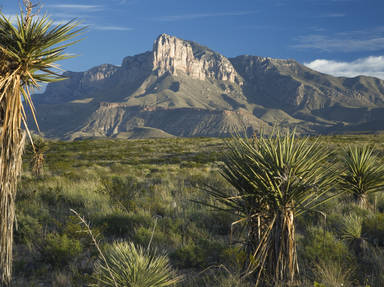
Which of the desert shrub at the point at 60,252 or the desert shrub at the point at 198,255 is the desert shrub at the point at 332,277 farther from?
the desert shrub at the point at 60,252

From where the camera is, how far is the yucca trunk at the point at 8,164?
386 cm

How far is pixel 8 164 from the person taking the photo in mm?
3979

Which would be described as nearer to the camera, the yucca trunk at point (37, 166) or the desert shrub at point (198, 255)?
the desert shrub at point (198, 255)

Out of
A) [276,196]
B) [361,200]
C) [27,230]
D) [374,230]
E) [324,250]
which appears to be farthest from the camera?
[361,200]

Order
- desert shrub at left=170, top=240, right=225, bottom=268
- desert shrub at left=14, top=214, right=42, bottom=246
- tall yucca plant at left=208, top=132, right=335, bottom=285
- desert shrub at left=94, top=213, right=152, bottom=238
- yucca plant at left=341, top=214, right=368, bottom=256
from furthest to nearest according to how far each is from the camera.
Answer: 1. desert shrub at left=94, top=213, right=152, bottom=238
2. desert shrub at left=14, top=214, right=42, bottom=246
3. yucca plant at left=341, top=214, right=368, bottom=256
4. desert shrub at left=170, top=240, right=225, bottom=268
5. tall yucca plant at left=208, top=132, right=335, bottom=285

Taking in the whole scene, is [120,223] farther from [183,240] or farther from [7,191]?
[7,191]

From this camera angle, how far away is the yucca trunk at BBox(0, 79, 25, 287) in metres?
3.86

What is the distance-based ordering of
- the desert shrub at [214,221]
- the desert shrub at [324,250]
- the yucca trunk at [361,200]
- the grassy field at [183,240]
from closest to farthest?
1. the grassy field at [183,240]
2. the desert shrub at [324,250]
3. the desert shrub at [214,221]
4. the yucca trunk at [361,200]

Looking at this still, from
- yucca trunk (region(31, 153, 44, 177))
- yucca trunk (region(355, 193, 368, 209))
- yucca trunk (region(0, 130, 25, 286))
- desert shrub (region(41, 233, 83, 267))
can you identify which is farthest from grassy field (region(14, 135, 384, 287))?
yucca trunk (region(31, 153, 44, 177))

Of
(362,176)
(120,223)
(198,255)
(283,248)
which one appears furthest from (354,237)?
(120,223)

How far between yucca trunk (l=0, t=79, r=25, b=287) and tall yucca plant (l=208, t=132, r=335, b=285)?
9.84 ft

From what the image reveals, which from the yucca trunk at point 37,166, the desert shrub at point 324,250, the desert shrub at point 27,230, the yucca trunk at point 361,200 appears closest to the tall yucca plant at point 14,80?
the desert shrub at point 27,230

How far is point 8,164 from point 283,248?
3.97 metres

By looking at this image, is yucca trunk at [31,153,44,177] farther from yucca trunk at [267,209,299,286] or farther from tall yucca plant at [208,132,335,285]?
yucca trunk at [267,209,299,286]
